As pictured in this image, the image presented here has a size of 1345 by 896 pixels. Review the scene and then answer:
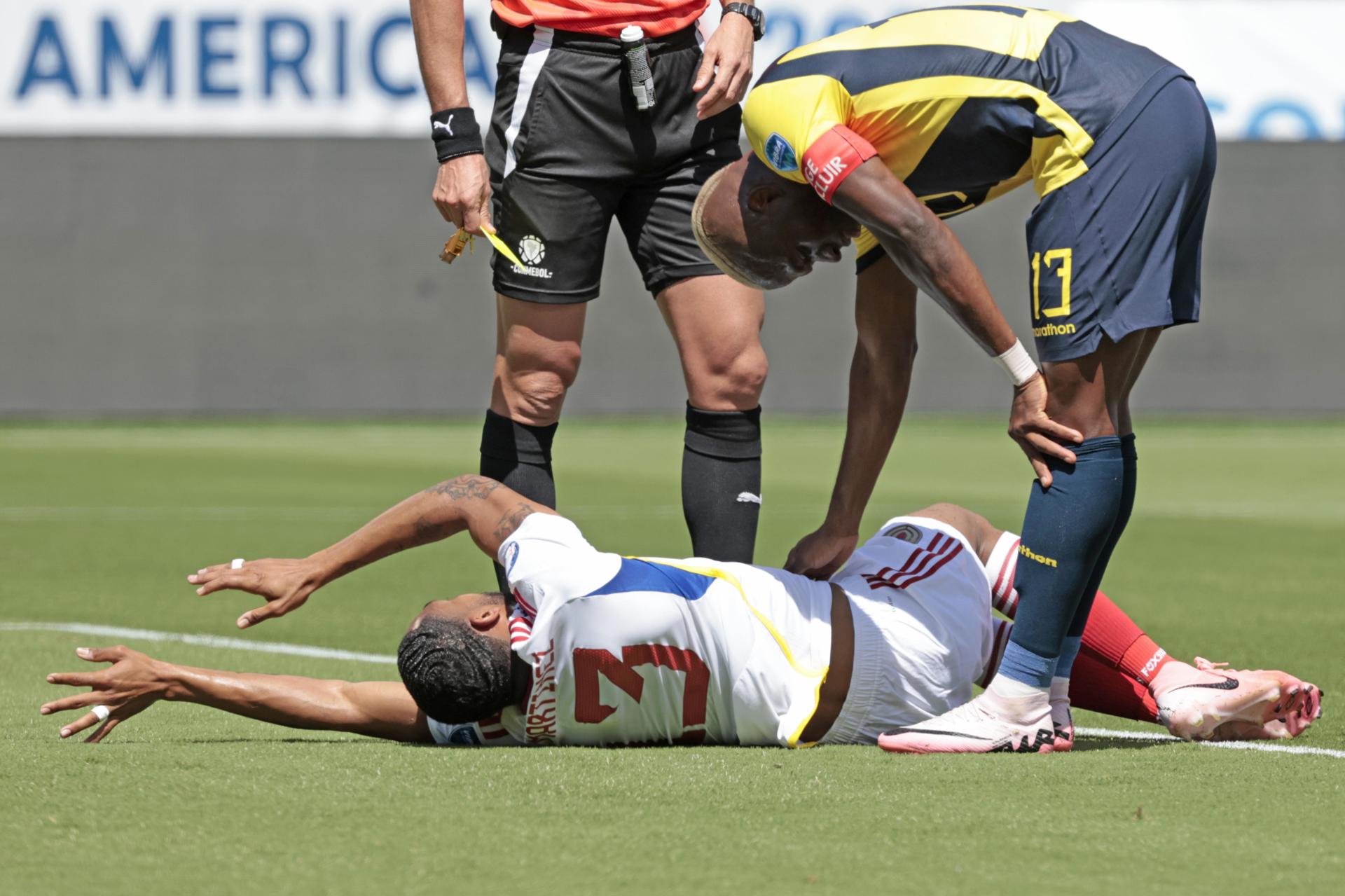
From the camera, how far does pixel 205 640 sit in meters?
5.55

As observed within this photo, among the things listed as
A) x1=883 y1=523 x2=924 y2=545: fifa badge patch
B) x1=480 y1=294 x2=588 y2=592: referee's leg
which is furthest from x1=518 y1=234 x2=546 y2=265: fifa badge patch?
x1=883 y1=523 x2=924 y2=545: fifa badge patch

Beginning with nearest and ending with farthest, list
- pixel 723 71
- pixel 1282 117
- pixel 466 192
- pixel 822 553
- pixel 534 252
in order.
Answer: pixel 822 553, pixel 466 192, pixel 723 71, pixel 534 252, pixel 1282 117

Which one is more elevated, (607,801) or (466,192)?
(466,192)

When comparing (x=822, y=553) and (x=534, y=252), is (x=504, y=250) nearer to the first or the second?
(x=534, y=252)

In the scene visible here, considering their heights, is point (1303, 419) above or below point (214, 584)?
below

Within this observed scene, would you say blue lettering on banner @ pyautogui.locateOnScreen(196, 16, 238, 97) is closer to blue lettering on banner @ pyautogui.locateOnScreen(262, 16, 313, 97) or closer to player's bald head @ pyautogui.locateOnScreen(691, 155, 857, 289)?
blue lettering on banner @ pyautogui.locateOnScreen(262, 16, 313, 97)

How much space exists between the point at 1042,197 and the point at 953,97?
266 mm

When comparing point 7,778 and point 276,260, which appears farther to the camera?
point 276,260

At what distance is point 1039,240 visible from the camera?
3.61 m

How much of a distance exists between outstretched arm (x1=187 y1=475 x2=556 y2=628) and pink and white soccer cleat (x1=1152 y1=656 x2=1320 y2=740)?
136cm

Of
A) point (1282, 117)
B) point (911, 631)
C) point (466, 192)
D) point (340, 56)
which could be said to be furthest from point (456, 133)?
point (1282, 117)

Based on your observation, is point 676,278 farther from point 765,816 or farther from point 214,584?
point 765,816

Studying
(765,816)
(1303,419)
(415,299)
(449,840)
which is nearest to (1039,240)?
(765,816)

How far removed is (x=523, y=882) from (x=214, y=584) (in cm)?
133
